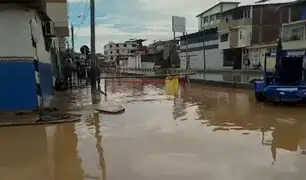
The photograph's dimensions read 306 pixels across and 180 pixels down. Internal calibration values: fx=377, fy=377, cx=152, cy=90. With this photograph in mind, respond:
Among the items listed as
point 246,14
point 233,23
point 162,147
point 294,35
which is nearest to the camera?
point 162,147

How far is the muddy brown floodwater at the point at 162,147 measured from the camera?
638cm

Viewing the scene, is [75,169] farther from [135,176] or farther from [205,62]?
[205,62]

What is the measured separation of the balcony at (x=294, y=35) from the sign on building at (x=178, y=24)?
11.9 meters

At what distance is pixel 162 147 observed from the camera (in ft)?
26.8

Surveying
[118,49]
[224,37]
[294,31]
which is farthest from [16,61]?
[118,49]

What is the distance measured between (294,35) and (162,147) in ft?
109

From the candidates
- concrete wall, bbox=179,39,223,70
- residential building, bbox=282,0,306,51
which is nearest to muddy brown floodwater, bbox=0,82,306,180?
residential building, bbox=282,0,306,51

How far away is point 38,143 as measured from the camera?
8891 mm

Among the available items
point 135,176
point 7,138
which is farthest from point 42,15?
point 135,176

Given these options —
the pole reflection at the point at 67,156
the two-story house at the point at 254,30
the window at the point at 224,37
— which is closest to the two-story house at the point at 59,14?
the pole reflection at the point at 67,156

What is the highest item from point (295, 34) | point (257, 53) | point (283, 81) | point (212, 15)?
point (212, 15)

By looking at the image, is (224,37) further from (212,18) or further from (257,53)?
(212,18)

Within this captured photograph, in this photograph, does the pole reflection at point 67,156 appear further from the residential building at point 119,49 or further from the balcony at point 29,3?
the residential building at point 119,49

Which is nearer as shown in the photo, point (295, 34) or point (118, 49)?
point (295, 34)
